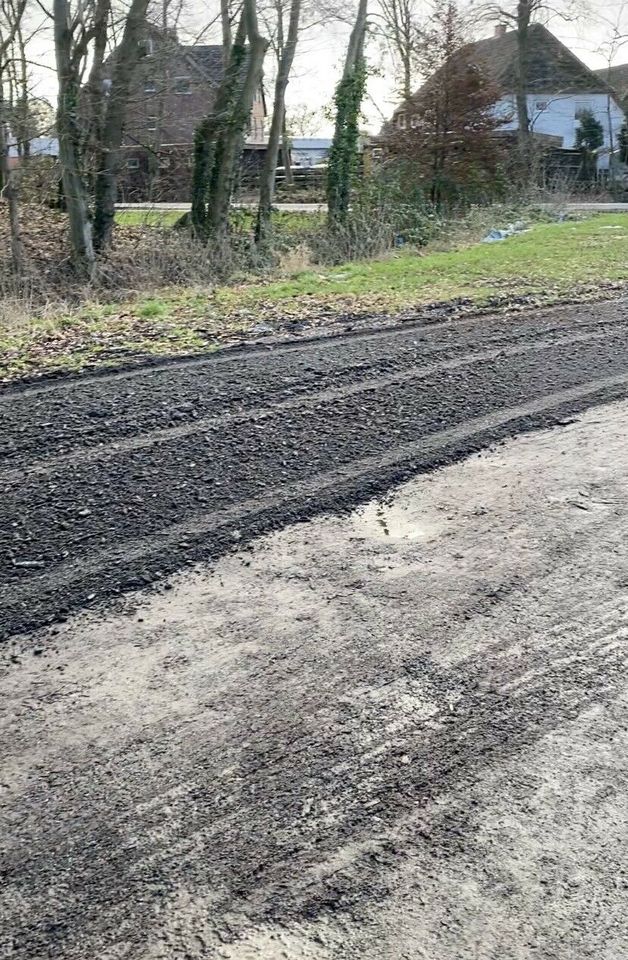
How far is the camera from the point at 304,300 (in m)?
9.58

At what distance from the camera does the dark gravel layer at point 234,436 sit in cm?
406

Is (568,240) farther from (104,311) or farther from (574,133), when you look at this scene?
(574,133)

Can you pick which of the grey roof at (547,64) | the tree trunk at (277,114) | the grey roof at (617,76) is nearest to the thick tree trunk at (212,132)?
the tree trunk at (277,114)

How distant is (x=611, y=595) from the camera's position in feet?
11.7

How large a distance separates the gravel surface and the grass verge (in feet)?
12.5

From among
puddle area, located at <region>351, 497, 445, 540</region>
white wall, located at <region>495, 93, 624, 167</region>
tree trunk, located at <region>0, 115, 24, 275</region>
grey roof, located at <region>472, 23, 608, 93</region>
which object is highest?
grey roof, located at <region>472, 23, 608, 93</region>

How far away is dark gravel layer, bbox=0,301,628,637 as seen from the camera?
4062mm

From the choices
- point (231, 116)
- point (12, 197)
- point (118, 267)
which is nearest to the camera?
point (118, 267)

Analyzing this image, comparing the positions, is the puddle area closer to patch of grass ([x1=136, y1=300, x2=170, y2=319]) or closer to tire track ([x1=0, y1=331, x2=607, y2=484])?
tire track ([x1=0, y1=331, x2=607, y2=484])

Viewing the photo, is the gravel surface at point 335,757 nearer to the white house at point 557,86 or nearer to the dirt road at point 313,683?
the dirt road at point 313,683

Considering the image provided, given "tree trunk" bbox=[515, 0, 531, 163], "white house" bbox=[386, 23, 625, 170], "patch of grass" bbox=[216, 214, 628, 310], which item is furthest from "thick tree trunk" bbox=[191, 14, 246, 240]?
"white house" bbox=[386, 23, 625, 170]

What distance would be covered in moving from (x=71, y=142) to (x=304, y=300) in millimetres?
8133

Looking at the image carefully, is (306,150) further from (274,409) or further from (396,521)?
(396,521)

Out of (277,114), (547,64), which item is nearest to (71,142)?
(277,114)
